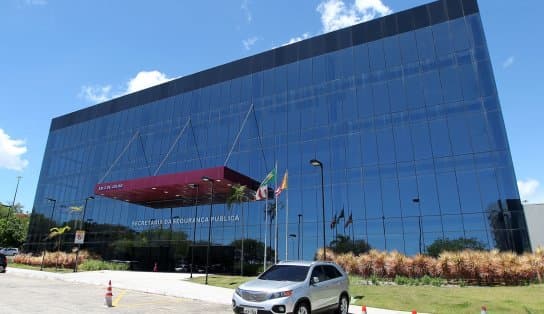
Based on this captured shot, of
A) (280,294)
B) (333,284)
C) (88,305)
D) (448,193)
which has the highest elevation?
(448,193)

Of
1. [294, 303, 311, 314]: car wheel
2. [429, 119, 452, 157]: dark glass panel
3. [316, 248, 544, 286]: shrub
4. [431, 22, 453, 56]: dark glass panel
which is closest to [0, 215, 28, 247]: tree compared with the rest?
[316, 248, 544, 286]: shrub

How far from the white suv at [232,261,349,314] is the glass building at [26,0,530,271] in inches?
480

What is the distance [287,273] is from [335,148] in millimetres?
25063

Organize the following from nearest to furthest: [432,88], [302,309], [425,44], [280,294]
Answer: [280,294] < [302,309] < [432,88] < [425,44]

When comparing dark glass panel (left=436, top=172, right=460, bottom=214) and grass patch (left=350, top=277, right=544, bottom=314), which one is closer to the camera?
grass patch (left=350, top=277, right=544, bottom=314)

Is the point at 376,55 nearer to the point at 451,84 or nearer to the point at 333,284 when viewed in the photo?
the point at 451,84

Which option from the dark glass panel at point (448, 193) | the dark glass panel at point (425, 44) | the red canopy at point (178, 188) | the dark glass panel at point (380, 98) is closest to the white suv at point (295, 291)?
the dark glass panel at point (448, 193)

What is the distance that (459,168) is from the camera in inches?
1148

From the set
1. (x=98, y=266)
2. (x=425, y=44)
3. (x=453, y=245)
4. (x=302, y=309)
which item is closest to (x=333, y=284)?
(x=302, y=309)

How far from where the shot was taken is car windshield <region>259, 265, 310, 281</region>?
10828mm

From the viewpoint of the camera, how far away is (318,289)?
10703mm

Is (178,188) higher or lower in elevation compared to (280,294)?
higher

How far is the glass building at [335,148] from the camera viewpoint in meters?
29.0

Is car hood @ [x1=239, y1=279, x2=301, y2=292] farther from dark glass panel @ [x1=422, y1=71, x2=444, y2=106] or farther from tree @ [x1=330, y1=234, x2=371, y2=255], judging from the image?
dark glass panel @ [x1=422, y1=71, x2=444, y2=106]
